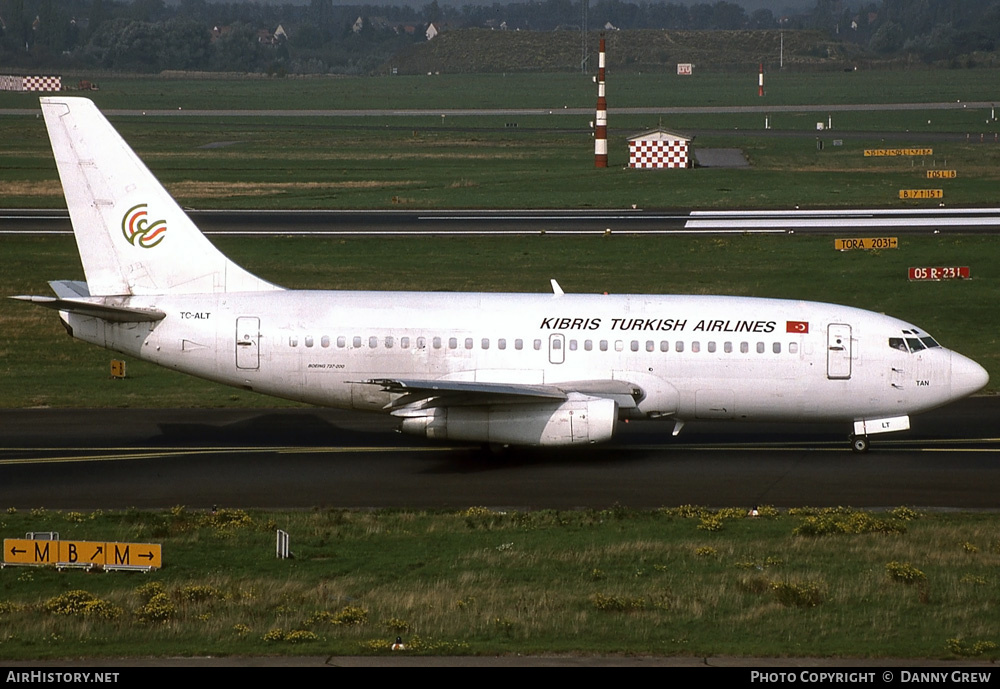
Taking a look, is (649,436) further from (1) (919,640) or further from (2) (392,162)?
(2) (392,162)

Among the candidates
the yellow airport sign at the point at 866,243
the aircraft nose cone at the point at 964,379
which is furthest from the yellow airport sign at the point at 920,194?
the aircraft nose cone at the point at 964,379

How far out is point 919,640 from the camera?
Result: 20.1m

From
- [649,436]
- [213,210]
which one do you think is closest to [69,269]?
[213,210]

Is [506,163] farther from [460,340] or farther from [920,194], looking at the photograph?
[460,340]

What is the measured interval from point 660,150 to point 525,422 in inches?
2936

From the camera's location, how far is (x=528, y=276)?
5994cm

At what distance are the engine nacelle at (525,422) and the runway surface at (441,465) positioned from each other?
0.91 metres

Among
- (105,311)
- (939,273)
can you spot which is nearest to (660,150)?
(939,273)

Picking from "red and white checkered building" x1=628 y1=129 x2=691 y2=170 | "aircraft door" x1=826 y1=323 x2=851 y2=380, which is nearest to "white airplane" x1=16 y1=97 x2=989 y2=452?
"aircraft door" x1=826 y1=323 x2=851 y2=380

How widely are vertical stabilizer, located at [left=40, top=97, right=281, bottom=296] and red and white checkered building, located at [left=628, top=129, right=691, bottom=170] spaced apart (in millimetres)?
72731

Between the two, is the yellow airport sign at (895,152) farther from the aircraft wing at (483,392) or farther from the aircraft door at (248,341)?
the aircraft door at (248,341)

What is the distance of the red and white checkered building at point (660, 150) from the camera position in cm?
10375

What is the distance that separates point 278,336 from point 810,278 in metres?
32.2

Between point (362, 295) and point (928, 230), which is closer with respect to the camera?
point (362, 295)
